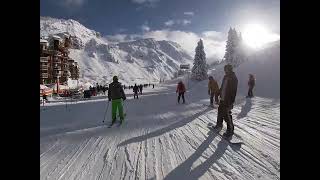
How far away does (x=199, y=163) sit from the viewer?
596 centimetres

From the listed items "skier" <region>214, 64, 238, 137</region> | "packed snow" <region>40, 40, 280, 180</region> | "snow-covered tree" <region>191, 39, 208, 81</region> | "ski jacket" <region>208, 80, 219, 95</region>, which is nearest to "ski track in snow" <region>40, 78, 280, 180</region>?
"packed snow" <region>40, 40, 280, 180</region>

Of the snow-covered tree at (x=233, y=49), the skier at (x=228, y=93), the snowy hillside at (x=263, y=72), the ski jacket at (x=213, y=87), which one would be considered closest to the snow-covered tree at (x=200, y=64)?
the snow-covered tree at (x=233, y=49)

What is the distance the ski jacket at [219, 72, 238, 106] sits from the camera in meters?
8.56

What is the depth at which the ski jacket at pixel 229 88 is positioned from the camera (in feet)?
28.1

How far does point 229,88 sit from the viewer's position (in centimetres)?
864

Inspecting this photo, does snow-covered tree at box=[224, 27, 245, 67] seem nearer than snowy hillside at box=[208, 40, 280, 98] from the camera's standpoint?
No

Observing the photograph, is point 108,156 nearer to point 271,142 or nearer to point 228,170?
point 228,170

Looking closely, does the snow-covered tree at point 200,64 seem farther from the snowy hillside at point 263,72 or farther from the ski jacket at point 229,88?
the ski jacket at point 229,88

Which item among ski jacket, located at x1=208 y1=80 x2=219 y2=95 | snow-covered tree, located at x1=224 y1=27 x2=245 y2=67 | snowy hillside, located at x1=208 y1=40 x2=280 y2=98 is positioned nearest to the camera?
ski jacket, located at x1=208 y1=80 x2=219 y2=95

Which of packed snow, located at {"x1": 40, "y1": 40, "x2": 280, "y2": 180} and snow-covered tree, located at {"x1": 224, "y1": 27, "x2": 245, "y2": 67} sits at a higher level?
snow-covered tree, located at {"x1": 224, "y1": 27, "x2": 245, "y2": 67}

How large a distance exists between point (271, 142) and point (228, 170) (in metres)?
2.85

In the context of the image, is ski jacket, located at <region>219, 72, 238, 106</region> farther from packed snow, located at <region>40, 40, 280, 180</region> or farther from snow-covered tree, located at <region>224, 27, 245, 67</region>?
snow-covered tree, located at <region>224, 27, 245, 67</region>

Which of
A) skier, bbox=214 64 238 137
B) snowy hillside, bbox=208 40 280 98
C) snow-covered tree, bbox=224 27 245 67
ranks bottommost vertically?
skier, bbox=214 64 238 137
